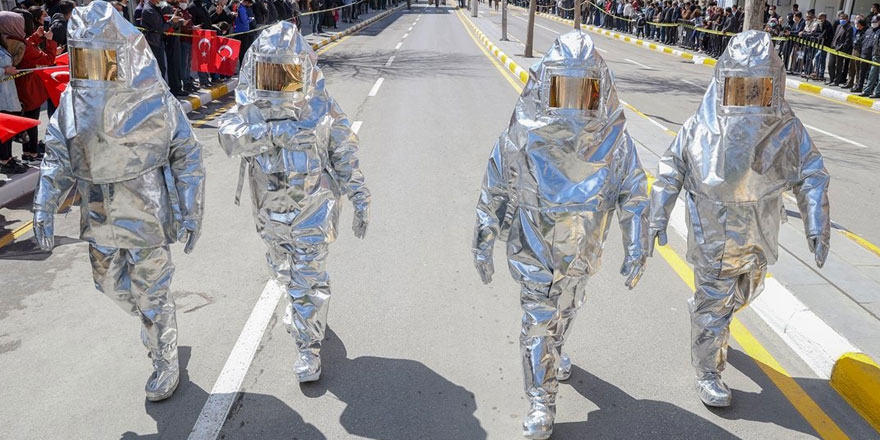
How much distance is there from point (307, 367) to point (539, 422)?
1.33 metres

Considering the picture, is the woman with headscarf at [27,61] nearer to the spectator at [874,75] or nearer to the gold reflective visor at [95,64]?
the gold reflective visor at [95,64]

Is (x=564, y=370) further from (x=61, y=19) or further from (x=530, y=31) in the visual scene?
(x=530, y=31)

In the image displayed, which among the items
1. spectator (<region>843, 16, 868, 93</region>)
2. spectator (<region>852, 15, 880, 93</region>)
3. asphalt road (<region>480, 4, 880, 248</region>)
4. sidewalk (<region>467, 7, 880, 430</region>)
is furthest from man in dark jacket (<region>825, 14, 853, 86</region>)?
sidewalk (<region>467, 7, 880, 430</region>)

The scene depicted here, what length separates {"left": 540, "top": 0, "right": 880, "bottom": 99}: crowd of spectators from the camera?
15312mm

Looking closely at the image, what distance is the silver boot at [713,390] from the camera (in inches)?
132

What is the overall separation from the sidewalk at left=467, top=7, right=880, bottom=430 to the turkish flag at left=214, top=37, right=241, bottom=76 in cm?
998

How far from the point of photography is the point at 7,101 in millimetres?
7098

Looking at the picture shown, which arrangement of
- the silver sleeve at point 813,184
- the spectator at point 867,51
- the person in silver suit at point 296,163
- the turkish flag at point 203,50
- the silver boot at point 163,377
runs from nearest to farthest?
the silver sleeve at point 813,184, the person in silver suit at point 296,163, the silver boot at point 163,377, the turkish flag at point 203,50, the spectator at point 867,51

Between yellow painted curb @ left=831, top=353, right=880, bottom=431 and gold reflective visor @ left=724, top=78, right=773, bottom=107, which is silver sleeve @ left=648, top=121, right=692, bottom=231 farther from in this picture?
yellow painted curb @ left=831, top=353, right=880, bottom=431

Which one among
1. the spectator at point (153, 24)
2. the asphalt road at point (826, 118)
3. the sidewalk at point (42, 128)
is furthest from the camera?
the spectator at point (153, 24)

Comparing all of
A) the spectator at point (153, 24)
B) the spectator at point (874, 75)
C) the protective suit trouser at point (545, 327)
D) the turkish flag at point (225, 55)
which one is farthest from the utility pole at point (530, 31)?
the protective suit trouser at point (545, 327)

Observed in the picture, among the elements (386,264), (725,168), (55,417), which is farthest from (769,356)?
(55,417)

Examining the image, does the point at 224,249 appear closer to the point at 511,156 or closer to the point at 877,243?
the point at 511,156

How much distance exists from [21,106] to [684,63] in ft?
66.9
